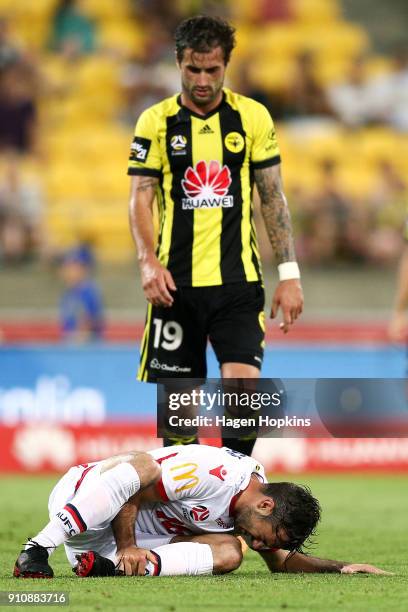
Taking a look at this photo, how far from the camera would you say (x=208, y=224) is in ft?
20.6

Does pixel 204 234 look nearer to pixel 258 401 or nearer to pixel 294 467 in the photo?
pixel 258 401

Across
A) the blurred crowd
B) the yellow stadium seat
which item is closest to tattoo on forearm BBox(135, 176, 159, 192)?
the blurred crowd

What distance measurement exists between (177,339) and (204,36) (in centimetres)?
144

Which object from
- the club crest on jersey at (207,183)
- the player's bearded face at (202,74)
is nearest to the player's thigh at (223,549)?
the club crest on jersey at (207,183)

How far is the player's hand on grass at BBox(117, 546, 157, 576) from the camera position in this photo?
5352 millimetres

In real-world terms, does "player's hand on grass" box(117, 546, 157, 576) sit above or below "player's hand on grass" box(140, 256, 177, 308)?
below

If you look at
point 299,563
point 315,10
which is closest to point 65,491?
point 299,563

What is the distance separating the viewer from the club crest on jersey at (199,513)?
542 cm

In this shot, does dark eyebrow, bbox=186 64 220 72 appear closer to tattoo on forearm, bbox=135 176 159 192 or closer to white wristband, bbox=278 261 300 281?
tattoo on forearm, bbox=135 176 159 192

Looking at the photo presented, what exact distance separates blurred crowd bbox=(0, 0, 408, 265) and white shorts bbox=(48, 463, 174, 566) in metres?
8.83

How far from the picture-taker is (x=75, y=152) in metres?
17.0

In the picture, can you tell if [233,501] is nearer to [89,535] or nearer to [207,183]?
[89,535]

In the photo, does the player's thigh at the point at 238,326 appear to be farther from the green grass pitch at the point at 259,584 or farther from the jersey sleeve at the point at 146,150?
the green grass pitch at the point at 259,584

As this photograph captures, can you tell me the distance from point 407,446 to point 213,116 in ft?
20.9
